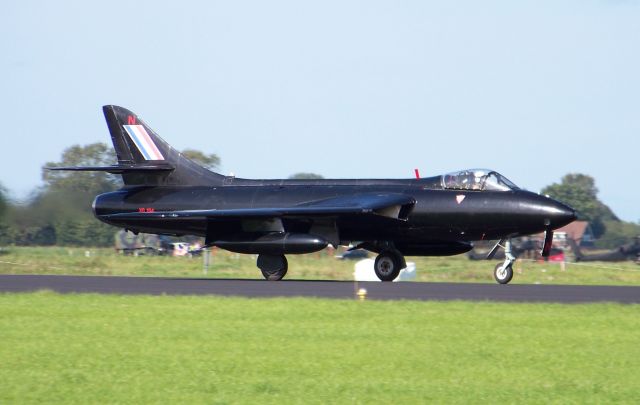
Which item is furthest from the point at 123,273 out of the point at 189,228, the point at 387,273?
the point at 387,273

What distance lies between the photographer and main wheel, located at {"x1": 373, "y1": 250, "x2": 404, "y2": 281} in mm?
22734

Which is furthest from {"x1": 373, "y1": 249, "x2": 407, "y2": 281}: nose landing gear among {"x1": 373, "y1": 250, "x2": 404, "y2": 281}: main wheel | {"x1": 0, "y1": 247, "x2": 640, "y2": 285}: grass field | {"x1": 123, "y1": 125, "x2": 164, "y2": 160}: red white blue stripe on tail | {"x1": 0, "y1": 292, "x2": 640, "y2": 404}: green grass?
{"x1": 0, "y1": 292, "x2": 640, "y2": 404}: green grass

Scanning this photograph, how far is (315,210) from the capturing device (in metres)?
21.7

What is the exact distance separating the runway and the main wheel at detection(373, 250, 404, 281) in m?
2.40

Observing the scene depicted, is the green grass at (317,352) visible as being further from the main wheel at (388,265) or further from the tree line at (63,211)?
the tree line at (63,211)

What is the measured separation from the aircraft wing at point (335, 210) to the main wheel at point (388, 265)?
116 centimetres

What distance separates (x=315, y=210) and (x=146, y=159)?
5514 mm

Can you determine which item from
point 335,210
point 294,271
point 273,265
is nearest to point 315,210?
point 335,210

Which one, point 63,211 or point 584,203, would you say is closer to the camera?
point 63,211

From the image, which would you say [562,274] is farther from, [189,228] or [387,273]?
[189,228]

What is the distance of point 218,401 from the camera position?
8.00 m

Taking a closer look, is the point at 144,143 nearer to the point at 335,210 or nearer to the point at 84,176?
the point at 335,210

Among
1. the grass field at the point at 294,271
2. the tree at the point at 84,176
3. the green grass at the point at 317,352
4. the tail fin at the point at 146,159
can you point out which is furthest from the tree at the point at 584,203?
the green grass at the point at 317,352

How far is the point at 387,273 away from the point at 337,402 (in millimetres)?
14894
